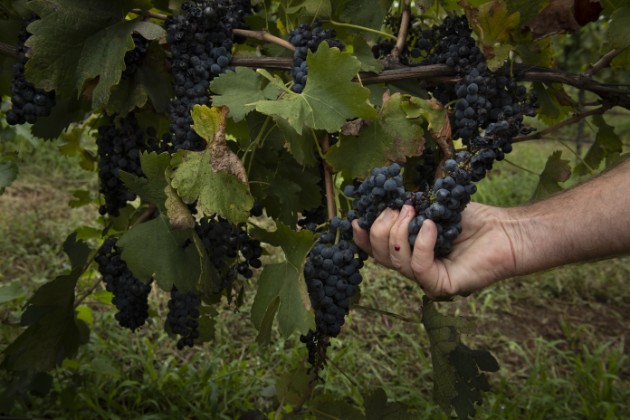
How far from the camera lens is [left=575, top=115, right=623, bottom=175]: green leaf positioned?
194 centimetres

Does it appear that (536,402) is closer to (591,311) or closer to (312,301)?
(591,311)

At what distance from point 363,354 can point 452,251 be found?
5.88ft

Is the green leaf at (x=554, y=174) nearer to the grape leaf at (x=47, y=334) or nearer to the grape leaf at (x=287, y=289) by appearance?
the grape leaf at (x=287, y=289)

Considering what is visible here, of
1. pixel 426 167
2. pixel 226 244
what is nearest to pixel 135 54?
pixel 226 244

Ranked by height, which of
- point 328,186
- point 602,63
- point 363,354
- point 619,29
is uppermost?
point 619,29

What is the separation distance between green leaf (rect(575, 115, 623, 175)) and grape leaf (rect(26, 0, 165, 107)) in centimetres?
130

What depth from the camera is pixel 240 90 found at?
142 cm

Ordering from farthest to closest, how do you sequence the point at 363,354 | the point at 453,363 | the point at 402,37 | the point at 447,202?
the point at 363,354, the point at 453,363, the point at 402,37, the point at 447,202

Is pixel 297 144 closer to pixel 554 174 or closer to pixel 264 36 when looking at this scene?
pixel 264 36

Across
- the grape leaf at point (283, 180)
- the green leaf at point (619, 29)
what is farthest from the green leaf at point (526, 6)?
the grape leaf at point (283, 180)

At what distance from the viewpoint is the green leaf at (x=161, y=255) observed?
1532 mm

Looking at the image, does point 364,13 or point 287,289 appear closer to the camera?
point 287,289

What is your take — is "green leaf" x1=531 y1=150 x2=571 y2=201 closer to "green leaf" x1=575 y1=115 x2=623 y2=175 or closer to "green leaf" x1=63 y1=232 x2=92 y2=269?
"green leaf" x1=575 y1=115 x2=623 y2=175

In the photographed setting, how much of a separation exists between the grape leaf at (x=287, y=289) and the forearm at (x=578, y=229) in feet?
1.37
